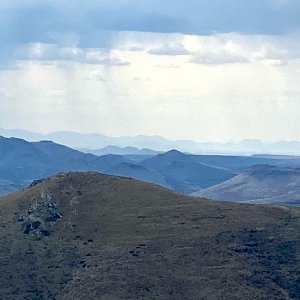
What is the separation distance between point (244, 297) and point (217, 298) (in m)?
6.96

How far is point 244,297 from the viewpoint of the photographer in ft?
655

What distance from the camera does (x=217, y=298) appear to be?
19912 cm
